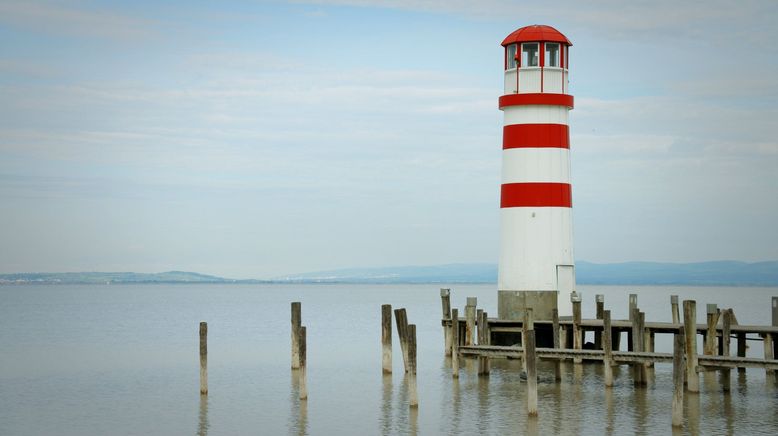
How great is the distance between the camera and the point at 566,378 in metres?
26.9

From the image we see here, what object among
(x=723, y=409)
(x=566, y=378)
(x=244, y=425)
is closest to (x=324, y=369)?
(x=566, y=378)

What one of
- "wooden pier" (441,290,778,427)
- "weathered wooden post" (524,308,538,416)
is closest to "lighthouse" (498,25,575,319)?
"wooden pier" (441,290,778,427)

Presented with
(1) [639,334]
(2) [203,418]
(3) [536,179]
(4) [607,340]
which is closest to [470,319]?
(3) [536,179]

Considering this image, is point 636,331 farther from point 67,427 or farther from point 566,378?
point 67,427

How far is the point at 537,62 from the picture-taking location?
90.6 ft

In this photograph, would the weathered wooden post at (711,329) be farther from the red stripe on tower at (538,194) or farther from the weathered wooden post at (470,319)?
the weathered wooden post at (470,319)

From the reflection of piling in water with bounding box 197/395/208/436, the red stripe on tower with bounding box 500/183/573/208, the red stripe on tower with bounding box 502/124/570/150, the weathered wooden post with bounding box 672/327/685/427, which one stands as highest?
the red stripe on tower with bounding box 502/124/570/150

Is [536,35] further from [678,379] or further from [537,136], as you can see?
[678,379]

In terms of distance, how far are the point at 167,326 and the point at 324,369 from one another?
28.9 metres

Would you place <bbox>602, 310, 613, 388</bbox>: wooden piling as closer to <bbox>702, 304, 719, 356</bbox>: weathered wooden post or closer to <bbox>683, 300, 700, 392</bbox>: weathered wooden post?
<bbox>683, 300, 700, 392</bbox>: weathered wooden post

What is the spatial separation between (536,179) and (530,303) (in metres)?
3.25

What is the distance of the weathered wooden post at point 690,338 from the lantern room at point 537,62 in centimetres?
750

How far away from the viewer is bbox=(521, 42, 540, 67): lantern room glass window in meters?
27.7

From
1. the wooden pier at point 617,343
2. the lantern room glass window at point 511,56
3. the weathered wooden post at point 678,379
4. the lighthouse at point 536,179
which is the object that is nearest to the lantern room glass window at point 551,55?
the lighthouse at point 536,179
